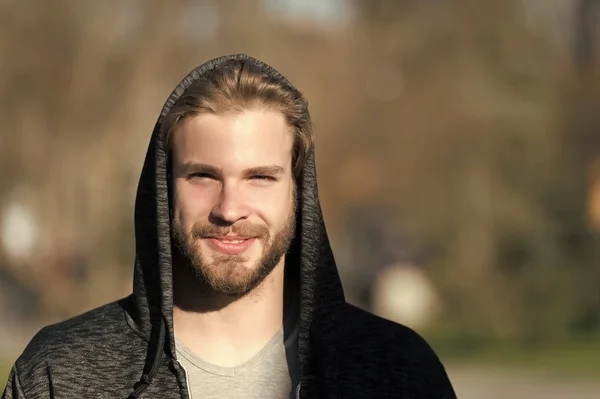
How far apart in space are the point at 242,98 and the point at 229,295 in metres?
0.56

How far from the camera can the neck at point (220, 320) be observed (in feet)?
11.2

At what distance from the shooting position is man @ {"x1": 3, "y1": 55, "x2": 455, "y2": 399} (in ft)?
10.8

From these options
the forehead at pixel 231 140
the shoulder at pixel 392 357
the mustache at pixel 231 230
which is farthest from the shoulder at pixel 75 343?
the shoulder at pixel 392 357

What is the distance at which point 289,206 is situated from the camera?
343 centimetres

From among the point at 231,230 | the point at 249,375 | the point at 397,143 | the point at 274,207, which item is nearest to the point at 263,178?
the point at 274,207

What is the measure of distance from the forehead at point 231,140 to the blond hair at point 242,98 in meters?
0.02

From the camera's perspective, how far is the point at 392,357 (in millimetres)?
3486

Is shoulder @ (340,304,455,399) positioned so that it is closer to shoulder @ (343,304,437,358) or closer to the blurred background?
shoulder @ (343,304,437,358)

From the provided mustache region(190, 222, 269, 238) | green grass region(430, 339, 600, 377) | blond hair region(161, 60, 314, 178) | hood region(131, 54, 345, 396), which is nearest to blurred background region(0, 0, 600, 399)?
green grass region(430, 339, 600, 377)

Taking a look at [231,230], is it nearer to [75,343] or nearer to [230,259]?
[230,259]

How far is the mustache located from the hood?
22 cm

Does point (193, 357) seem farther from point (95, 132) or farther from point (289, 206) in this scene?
point (95, 132)

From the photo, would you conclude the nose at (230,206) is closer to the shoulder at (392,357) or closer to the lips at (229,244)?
the lips at (229,244)

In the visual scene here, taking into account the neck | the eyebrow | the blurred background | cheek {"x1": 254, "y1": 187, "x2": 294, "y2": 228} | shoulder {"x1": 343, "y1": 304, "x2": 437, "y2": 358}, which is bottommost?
the neck
